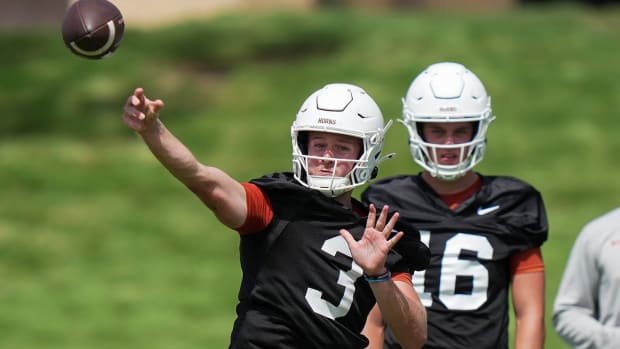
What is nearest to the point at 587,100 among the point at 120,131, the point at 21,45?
the point at 120,131

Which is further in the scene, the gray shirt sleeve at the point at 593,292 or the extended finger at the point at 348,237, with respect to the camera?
the gray shirt sleeve at the point at 593,292

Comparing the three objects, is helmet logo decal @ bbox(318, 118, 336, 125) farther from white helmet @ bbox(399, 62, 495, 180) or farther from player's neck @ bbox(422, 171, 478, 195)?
player's neck @ bbox(422, 171, 478, 195)

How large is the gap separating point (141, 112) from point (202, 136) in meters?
13.9

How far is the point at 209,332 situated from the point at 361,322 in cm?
758

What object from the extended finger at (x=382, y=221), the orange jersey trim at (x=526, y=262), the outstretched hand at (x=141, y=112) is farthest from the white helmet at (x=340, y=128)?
the orange jersey trim at (x=526, y=262)

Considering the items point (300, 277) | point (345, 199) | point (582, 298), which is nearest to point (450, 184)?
point (582, 298)

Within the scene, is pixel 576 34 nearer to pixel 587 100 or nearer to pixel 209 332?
pixel 587 100

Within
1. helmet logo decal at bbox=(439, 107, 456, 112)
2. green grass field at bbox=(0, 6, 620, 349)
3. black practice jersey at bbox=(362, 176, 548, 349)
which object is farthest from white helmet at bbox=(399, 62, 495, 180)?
green grass field at bbox=(0, 6, 620, 349)

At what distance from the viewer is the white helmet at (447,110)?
571 cm

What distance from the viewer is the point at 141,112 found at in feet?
14.4

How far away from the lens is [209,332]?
40.6ft

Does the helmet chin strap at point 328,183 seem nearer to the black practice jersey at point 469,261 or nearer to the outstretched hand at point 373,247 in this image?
the outstretched hand at point 373,247

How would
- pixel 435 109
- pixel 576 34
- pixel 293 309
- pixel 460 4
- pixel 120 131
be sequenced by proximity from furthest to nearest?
pixel 460 4 < pixel 576 34 < pixel 120 131 < pixel 435 109 < pixel 293 309

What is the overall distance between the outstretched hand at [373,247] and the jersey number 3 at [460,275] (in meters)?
1.11
